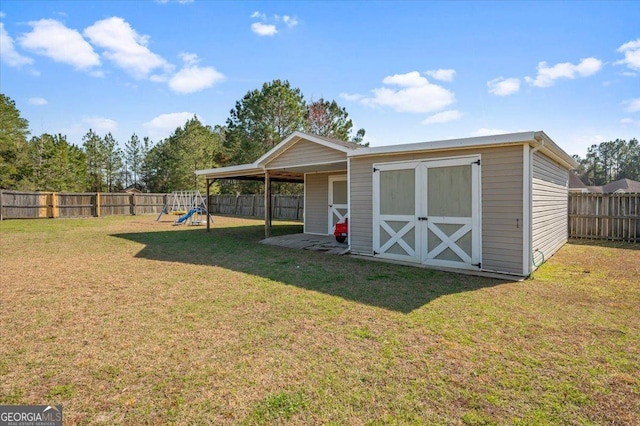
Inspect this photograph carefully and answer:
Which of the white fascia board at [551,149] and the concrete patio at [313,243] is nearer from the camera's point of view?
the white fascia board at [551,149]

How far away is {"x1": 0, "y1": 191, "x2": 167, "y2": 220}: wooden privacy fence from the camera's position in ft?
55.9

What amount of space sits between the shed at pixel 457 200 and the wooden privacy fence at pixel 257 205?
1031 centimetres

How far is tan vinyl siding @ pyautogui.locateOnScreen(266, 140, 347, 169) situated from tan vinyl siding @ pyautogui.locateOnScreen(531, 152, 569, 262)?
13.4 feet

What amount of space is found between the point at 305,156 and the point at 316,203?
327 cm

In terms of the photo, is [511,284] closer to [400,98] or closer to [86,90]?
[400,98]

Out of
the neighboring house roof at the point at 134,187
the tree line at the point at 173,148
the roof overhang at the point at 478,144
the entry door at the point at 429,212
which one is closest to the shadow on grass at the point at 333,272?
the entry door at the point at 429,212

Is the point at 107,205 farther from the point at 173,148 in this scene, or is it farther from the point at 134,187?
the point at 134,187

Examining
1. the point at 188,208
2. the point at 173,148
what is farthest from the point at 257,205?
the point at 173,148

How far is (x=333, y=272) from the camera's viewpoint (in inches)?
249

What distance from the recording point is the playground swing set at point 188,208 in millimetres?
16625

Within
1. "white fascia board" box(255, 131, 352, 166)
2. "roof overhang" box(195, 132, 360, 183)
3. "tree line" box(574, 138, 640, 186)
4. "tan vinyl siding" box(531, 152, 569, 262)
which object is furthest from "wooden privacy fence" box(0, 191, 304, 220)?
"tree line" box(574, 138, 640, 186)

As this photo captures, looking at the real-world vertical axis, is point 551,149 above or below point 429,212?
above

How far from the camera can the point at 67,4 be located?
789cm

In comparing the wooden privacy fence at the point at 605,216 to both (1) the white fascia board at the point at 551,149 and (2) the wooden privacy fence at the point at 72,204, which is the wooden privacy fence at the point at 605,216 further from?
(2) the wooden privacy fence at the point at 72,204
